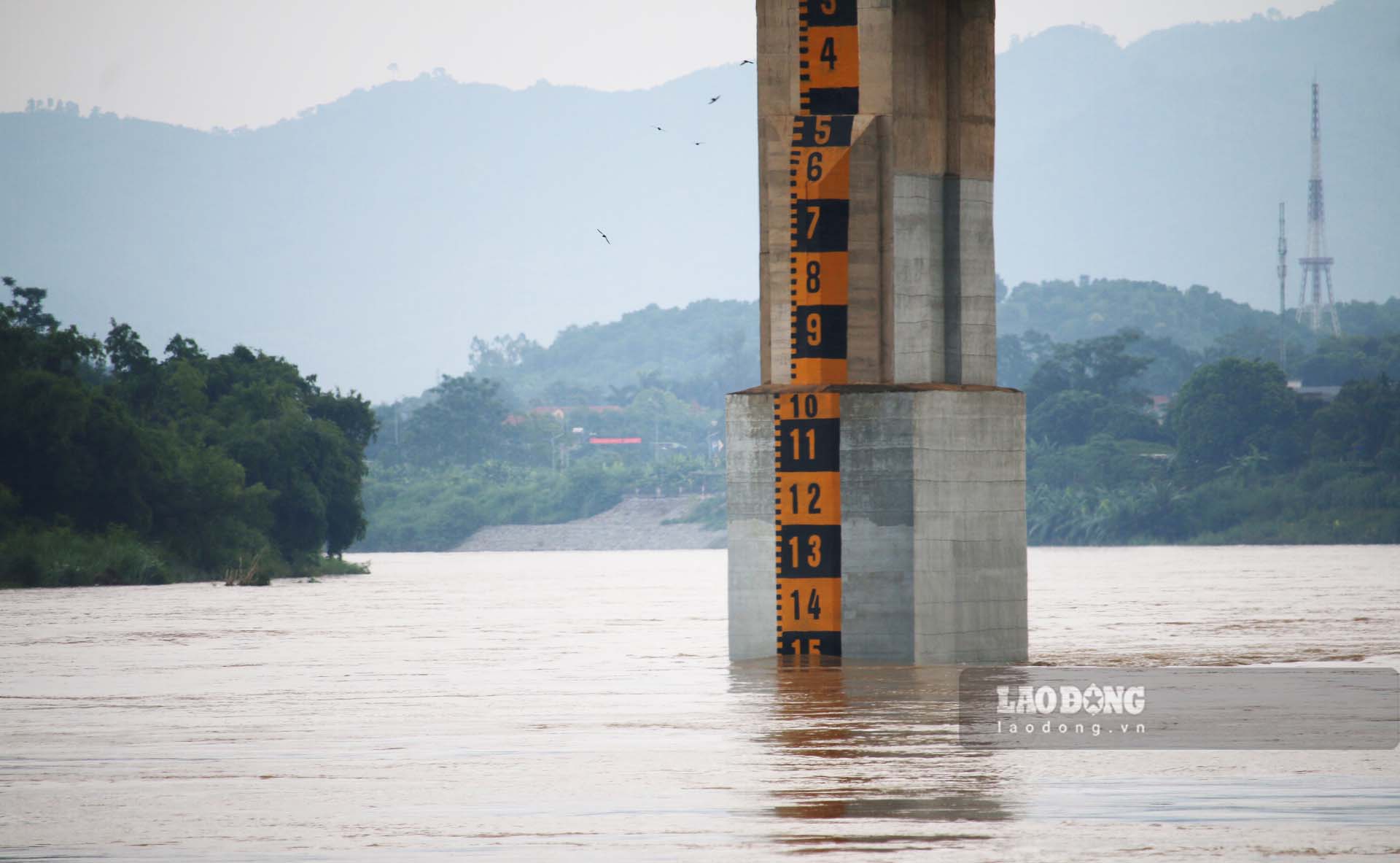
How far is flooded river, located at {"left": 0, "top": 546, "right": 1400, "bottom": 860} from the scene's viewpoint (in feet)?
41.8

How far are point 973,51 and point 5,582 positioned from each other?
171 feet

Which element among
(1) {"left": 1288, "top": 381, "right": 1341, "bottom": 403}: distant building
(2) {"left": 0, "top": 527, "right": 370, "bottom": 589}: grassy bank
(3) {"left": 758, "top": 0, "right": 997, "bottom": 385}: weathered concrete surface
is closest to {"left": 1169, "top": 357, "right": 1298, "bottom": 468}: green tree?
(1) {"left": 1288, "top": 381, "right": 1341, "bottom": 403}: distant building

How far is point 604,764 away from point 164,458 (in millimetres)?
66776

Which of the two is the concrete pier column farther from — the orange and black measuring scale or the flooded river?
the flooded river

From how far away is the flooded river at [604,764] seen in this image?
41.8 ft

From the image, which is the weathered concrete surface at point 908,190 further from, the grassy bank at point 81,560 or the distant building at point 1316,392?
the distant building at point 1316,392

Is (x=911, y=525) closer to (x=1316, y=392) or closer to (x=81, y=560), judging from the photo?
(x=81, y=560)

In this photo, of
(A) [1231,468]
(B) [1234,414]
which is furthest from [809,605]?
(B) [1234,414]

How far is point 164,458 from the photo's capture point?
80.7 meters

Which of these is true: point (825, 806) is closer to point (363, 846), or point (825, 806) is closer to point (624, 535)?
point (363, 846)

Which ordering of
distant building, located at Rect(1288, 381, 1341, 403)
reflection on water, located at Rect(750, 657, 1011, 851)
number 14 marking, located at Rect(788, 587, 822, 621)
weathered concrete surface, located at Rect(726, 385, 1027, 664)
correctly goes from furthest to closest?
distant building, located at Rect(1288, 381, 1341, 403), number 14 marking, located at Rect(788, 587, 822, 621), weathered concrete surface, located at Rect(726, 385, 1027, 664), reflection on water, located at Rect(750, 657, 1011, 851)

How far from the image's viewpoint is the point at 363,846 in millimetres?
→ 12719

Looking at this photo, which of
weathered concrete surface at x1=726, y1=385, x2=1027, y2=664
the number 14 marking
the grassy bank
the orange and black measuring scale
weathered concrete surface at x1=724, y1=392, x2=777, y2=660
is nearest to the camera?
weathered concrete surface at x1=726, y1=385, x2=1027, y2=664

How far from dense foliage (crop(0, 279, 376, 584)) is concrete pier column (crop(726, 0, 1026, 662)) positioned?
5066 centimetres
